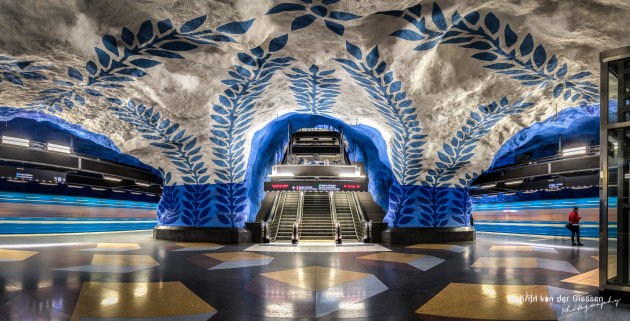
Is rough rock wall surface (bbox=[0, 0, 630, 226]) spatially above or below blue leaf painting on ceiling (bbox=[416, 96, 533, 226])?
above

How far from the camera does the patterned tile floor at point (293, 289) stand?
3.21 metres

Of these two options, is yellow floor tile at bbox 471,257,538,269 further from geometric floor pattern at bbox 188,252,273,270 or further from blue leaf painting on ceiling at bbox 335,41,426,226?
geometric floor pattern at bbox 188,252,273,270

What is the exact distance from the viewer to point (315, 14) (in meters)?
5.14

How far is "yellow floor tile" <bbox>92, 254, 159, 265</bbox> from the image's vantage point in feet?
20.1

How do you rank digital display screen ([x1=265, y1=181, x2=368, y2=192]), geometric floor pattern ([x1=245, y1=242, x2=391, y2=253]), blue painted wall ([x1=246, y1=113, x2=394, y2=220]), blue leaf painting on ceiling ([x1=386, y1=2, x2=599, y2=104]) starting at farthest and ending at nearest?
blue painted wall ([x1=246, y1=113, x2=394, y2=220]) → digital display screen ([x1=265, y1=181, x2=368, y2=192]) → geometric floor pattern ([x1=245, y1=242, x2=391, y2=253]) → blue leaf painting on ceiling ([x1=386, y1=2, x2=599, y2=104])

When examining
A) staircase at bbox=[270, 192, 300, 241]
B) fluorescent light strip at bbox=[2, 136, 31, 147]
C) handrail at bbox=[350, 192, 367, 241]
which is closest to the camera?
fluorescent light strip at bbox=[2, 136, 31, 147]

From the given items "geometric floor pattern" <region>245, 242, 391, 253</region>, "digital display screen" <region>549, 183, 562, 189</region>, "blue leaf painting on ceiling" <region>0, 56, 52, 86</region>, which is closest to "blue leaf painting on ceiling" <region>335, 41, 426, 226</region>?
"geometric floor pattern" <region>245, 242, 391, 253</region>

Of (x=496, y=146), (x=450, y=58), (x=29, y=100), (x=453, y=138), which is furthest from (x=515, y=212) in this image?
(x=29, y=100)

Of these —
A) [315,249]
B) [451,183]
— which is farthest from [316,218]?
[315,249]

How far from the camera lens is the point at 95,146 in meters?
15.2

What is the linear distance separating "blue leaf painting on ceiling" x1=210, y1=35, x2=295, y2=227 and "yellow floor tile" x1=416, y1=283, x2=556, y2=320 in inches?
176

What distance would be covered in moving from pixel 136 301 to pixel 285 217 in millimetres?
12236

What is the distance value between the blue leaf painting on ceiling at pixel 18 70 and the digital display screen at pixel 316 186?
699 cm

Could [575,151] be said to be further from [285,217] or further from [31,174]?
[31,174]
